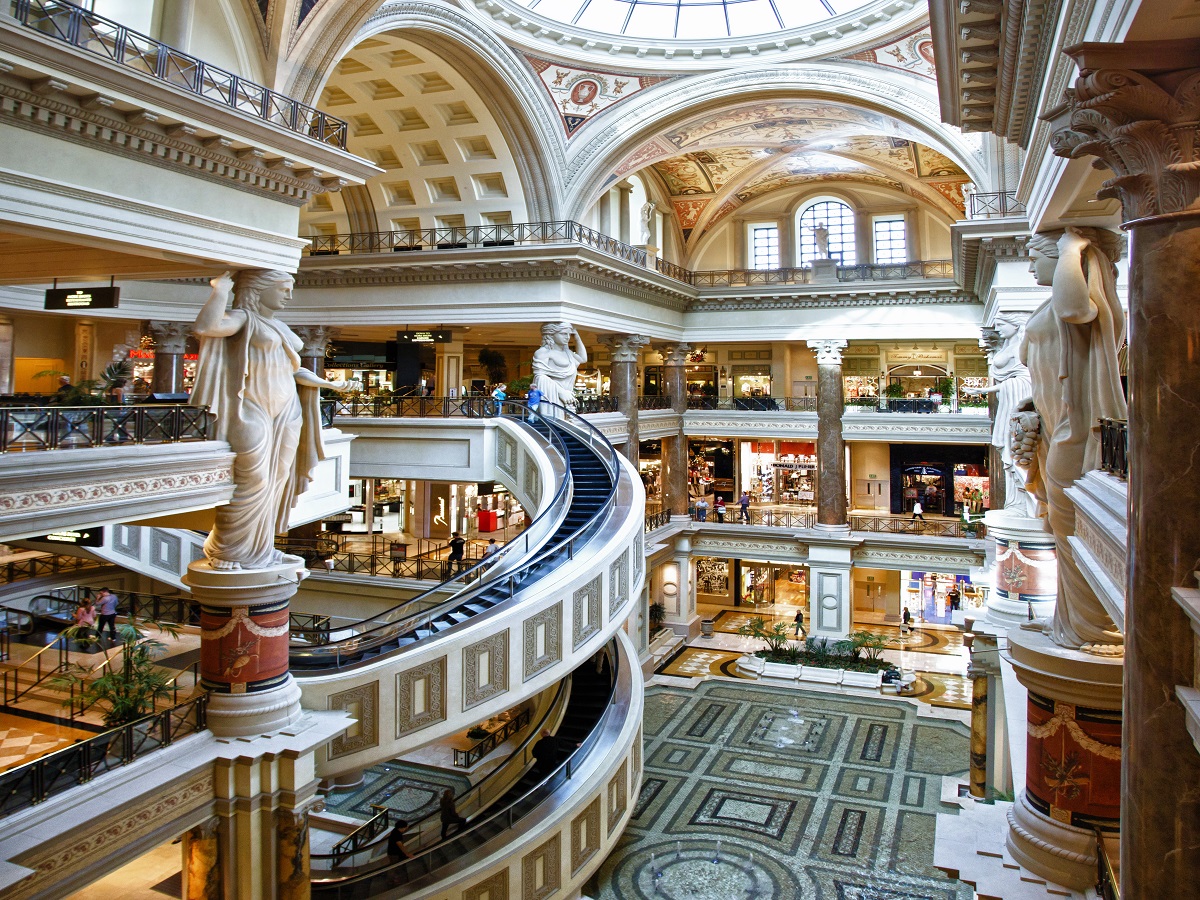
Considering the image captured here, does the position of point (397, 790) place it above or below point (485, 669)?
below

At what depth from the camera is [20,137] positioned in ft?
22.3

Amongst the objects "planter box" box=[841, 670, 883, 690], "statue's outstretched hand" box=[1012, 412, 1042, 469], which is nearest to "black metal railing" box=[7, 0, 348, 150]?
"statue's outstretched hand" box=[1012, 412, 1042, 469]

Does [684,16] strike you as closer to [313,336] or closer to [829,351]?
[829,351]

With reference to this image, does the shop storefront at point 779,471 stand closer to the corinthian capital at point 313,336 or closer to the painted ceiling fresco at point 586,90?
the painted ceiling fresco at point 586,90

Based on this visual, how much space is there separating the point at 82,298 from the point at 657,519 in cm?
1627

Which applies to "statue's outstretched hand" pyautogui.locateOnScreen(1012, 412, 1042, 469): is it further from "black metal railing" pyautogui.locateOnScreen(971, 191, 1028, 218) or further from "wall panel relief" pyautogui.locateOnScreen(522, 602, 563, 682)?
"black metal railing" pyautogui.locateOnScreen(971, 191, 1028, 218)

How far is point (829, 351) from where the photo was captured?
23.8 m

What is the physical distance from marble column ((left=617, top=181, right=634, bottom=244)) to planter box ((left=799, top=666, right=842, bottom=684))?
37.8 feet

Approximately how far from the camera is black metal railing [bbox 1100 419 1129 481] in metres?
4.79

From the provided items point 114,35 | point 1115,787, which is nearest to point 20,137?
point 114,35

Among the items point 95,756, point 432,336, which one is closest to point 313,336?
point 432,336

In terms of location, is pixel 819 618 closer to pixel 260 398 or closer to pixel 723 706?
pixel 723 706

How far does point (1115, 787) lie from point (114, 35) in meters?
10.3

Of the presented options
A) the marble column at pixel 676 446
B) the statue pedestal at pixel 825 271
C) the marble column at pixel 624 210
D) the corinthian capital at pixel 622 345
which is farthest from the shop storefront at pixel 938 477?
the marble column at pixel 624 210
